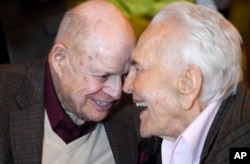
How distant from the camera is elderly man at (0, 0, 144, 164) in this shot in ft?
5.39

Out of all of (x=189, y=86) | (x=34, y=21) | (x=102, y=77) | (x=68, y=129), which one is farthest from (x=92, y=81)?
(x=34, y=21)

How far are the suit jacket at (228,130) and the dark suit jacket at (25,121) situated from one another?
0.39 meters

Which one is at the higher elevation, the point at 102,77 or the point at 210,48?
the point at 210,48

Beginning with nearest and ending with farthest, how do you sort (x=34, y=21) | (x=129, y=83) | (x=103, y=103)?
(x=129, y=83)
(x=103, y=103)
(x=34, y=21)

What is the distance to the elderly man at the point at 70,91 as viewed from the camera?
1643mm

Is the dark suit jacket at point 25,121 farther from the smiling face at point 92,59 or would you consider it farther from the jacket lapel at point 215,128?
the jacket lapel at point 215,128

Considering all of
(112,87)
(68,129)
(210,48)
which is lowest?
(68,129)

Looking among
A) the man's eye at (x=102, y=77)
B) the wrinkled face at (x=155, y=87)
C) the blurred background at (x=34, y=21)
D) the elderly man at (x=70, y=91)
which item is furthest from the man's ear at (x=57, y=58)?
the blurred background at (x=34, y=21)

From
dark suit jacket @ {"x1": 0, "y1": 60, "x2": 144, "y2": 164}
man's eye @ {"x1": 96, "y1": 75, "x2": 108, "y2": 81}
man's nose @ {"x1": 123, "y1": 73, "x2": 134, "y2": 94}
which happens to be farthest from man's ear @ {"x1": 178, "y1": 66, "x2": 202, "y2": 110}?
dark suit jacket @ {"x1": 0, "y1": 60, "x2": 144, "y2": 164}

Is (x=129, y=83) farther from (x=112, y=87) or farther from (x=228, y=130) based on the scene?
(x=228, y=130)

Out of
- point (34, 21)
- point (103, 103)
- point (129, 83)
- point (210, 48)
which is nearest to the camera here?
point (210, 48)

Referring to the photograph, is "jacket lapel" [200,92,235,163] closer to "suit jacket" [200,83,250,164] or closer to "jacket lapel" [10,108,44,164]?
"suit jacket" [200,83,250,164]

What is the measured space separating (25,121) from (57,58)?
19 centimetres

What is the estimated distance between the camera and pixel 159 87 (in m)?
1.49
